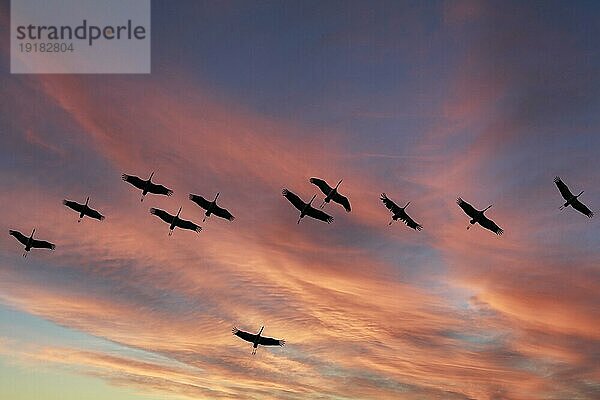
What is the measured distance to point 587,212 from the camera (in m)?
65.2

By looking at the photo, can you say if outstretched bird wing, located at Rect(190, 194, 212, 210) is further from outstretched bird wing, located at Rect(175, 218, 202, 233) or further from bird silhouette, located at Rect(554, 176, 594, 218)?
bird silhouette, located at Rect(554, 176, 594, 218)

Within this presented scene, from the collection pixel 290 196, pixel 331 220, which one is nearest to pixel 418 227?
pixel 331 220

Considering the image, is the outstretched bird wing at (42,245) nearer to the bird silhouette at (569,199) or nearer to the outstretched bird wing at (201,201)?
the outstretched bird wing at (201,201)

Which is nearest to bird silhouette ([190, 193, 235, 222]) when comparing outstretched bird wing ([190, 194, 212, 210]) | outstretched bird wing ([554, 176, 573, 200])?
outstretched bird wing ([190, 194, 212, 210])

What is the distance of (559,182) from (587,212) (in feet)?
15.4

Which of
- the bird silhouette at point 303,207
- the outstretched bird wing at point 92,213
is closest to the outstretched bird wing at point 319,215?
the bird silhouette at point 303,207

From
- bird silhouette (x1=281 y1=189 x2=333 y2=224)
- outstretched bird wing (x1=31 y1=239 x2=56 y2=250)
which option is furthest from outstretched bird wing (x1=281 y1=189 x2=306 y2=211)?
outstretched bird wing (x1=31 y1=239 x2=56 y2=250)

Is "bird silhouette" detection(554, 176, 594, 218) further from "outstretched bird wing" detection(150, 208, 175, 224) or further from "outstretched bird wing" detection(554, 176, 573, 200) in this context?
"outstretched bird wing" detection(150, 208, 175, 224)

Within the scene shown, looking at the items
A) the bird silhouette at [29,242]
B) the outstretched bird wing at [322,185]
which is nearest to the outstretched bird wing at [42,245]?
the bird silhouette at [29,242]

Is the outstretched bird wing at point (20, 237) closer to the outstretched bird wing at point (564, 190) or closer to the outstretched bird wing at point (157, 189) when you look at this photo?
the outstretched bird wing at point (157, 189)

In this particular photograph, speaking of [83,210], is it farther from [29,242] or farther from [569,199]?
[569,199]

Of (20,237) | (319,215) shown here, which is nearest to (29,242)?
(20,237)

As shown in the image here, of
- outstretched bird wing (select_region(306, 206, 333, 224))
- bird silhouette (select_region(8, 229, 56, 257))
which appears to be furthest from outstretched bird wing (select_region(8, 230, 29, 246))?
outstretched bird wing (select_region(306, 206, 333, 224))

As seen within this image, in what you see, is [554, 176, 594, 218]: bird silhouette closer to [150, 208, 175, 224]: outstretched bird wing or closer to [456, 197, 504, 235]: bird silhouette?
[456, 197, 504, 235]: bird silhouette
